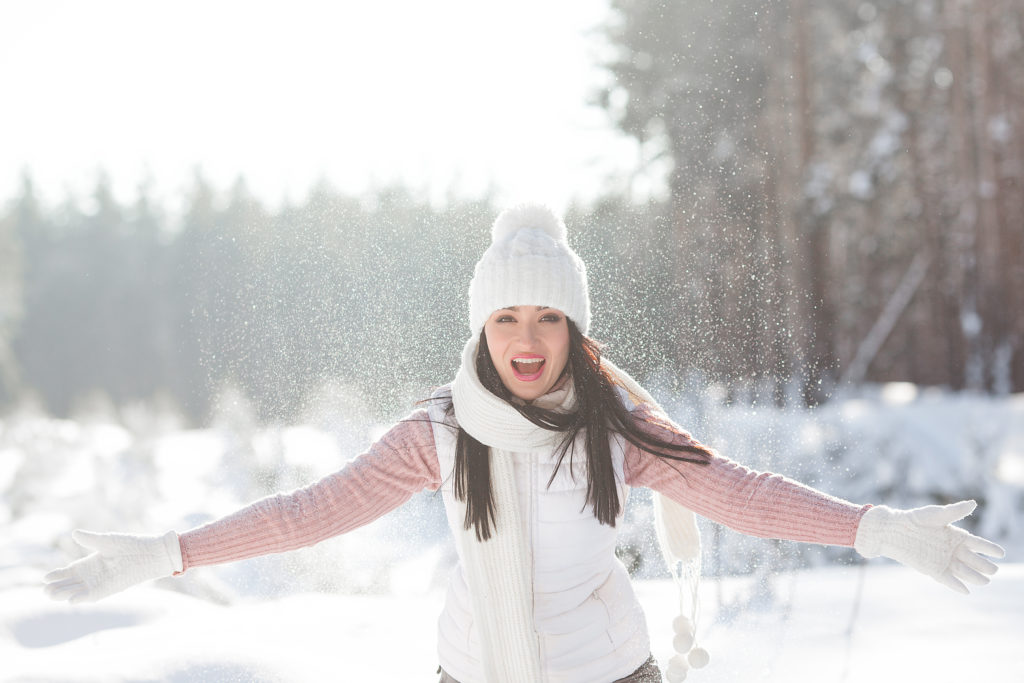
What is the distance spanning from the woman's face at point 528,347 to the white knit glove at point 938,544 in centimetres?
65

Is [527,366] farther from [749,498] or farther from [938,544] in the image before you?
[938,544]

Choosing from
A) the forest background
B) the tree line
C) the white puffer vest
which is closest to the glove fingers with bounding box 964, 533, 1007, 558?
the white puffer vest

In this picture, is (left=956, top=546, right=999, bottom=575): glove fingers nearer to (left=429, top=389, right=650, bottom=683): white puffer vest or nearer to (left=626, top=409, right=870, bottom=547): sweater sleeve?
(left=626, top=409, right=870, bottom=547): sweater sleeve

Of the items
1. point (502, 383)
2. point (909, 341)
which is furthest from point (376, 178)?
point (909, 341)

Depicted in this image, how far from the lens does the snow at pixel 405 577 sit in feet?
9.67

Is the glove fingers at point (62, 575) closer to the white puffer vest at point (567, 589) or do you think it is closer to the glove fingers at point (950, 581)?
the white puffer vest at point (567, 589)

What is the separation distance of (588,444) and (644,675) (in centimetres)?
46

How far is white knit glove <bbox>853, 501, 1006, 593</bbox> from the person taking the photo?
158 cm

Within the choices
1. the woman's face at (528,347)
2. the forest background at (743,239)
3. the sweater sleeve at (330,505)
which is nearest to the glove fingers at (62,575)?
the sweater sleeve at (330,505)

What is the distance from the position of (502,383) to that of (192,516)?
4.56 meters

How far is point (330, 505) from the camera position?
182cm

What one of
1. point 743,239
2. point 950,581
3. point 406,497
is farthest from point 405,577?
point 743,239

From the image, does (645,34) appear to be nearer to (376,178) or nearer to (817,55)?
(376,178)

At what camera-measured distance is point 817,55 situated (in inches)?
577
